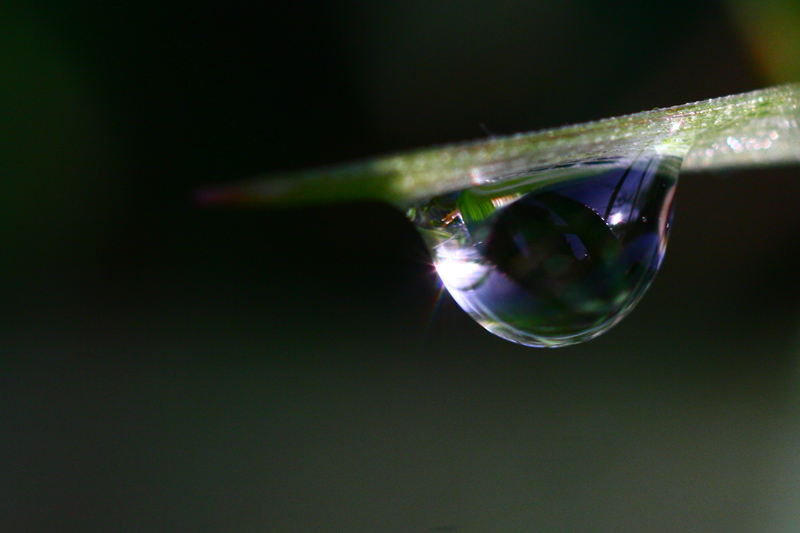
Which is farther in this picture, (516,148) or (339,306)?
(339,306)

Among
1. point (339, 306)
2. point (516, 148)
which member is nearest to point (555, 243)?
point (516, 148)

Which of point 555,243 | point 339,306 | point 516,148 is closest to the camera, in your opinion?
point 516,148

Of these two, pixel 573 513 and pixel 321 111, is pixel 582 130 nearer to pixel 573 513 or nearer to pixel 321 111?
pixel 573 513

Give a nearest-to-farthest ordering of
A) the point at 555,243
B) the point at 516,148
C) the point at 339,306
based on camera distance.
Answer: the point at 516,148
the point at 555,243
the point at 339,306

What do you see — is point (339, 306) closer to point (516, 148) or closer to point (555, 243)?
point (555, 243)

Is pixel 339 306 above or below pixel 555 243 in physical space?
above

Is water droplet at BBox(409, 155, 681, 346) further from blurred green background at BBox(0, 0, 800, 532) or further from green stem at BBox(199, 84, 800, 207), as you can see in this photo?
blurred green background at BBox(0, 0, 800, 532)

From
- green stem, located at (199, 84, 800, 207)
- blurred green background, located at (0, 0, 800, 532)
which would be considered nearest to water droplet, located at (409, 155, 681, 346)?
green stem, located at (199, 84, 800, 207)
